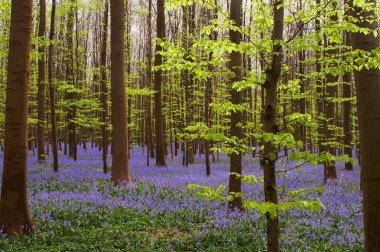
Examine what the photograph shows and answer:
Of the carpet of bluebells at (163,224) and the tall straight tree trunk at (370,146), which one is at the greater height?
the tall straight tree trunk at (370,146)

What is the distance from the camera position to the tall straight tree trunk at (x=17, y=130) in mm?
7742

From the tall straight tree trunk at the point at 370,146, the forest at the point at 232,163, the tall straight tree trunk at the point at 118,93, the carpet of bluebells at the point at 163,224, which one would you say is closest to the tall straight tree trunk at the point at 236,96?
the forest at the point at 232,163

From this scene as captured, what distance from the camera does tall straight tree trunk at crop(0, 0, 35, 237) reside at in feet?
25.4

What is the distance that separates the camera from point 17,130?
7.83m

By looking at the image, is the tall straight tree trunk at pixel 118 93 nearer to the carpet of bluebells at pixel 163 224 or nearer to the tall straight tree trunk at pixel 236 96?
the carpet of bluebells at pixel 163 224

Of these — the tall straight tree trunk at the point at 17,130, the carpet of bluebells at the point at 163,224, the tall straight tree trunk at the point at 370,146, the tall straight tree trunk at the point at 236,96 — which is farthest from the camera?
the tall straight tree trunk at the point at 236,96

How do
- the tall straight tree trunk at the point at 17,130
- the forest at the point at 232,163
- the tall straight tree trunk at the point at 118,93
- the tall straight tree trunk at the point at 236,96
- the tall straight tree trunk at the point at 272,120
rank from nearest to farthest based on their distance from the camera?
1. the forest at the point at 232,163
2. the tall straight tree trunk at the point at 272,120
3. the tall straight tree trunk at the point at 17,130
4. the tall straight tree trunk at the point at 236,96
5. the tall straight tree trunk at the point at 118,93

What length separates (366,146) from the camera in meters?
4.27

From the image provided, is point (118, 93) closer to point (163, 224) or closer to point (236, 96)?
point (236, 96)

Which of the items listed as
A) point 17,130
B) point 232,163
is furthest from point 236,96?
point 17,130

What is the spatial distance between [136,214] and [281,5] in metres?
7.59

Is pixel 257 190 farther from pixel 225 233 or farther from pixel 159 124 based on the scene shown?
pixel 159 124

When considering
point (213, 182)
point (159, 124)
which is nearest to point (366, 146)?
point (213, 182)

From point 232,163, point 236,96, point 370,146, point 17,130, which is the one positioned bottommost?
point 232,163
